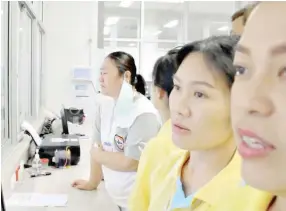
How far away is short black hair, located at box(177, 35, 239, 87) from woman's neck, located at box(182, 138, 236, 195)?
16cm

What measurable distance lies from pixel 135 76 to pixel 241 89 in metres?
1.79

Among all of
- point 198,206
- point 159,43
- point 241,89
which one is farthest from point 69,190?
point 159,43

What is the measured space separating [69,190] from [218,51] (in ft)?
5.13

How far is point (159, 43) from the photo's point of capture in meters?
8.07

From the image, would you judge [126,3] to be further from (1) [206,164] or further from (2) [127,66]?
(1) [206,164]

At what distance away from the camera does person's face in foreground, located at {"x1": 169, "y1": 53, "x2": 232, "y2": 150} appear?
95cm

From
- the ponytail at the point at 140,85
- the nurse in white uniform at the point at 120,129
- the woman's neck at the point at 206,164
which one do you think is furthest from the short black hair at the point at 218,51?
the ponytail at the point at 140,85

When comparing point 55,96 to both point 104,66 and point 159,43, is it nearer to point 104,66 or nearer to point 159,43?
point 159,43

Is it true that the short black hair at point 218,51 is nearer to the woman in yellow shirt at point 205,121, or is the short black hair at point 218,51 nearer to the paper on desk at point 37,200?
the woman in yellow shirt at point 205,121

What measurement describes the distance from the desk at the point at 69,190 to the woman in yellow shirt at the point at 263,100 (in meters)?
1.52

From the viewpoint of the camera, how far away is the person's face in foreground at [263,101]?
52 cm

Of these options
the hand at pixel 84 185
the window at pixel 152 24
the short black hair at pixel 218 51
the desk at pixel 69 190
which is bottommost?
the desk at pixel 69 190

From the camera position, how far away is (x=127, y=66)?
2336 mm

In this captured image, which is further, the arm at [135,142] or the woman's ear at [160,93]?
the arm at [135,142]
